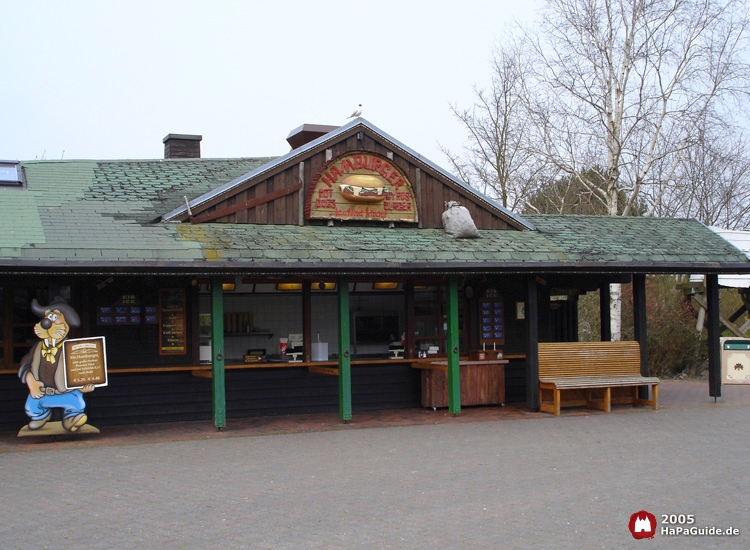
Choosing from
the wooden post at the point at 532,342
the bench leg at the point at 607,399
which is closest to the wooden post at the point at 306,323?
the wooden post at the point at 532,342

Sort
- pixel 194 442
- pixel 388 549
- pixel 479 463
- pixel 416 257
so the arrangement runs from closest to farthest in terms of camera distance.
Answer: pixel 388 549, pixel 479 463, pixel 194 442, pixel 416 257

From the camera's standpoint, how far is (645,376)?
14.7 meters

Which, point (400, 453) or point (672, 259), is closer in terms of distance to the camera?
point (400, 453)

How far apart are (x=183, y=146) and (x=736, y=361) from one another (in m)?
12.0

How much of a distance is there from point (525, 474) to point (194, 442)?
4585 millimetres

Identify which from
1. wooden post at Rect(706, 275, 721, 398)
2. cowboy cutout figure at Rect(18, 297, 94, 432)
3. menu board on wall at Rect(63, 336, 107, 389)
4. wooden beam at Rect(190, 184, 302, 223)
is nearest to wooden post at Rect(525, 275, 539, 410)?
wooden post at Rect(706, 275, 721, 398)

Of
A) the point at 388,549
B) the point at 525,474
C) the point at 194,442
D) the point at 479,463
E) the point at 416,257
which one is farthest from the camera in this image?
the point at 416,257

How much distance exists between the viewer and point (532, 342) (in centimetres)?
1384

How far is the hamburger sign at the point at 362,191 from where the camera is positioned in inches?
536

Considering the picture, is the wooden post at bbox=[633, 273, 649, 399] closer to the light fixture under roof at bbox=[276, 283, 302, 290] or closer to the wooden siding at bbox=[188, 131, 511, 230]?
the wooden siding at bbox=[188, 131, 511, 230]

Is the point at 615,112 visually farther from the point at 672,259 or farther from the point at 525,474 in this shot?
the point at 525,474

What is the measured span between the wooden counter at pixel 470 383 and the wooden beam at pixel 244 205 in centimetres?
372

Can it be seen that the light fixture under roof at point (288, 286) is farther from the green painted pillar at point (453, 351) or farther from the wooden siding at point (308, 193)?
the green painted pillar at point (453, 351)

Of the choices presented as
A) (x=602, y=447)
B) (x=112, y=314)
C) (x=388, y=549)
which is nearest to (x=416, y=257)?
(x=602, y=447)
